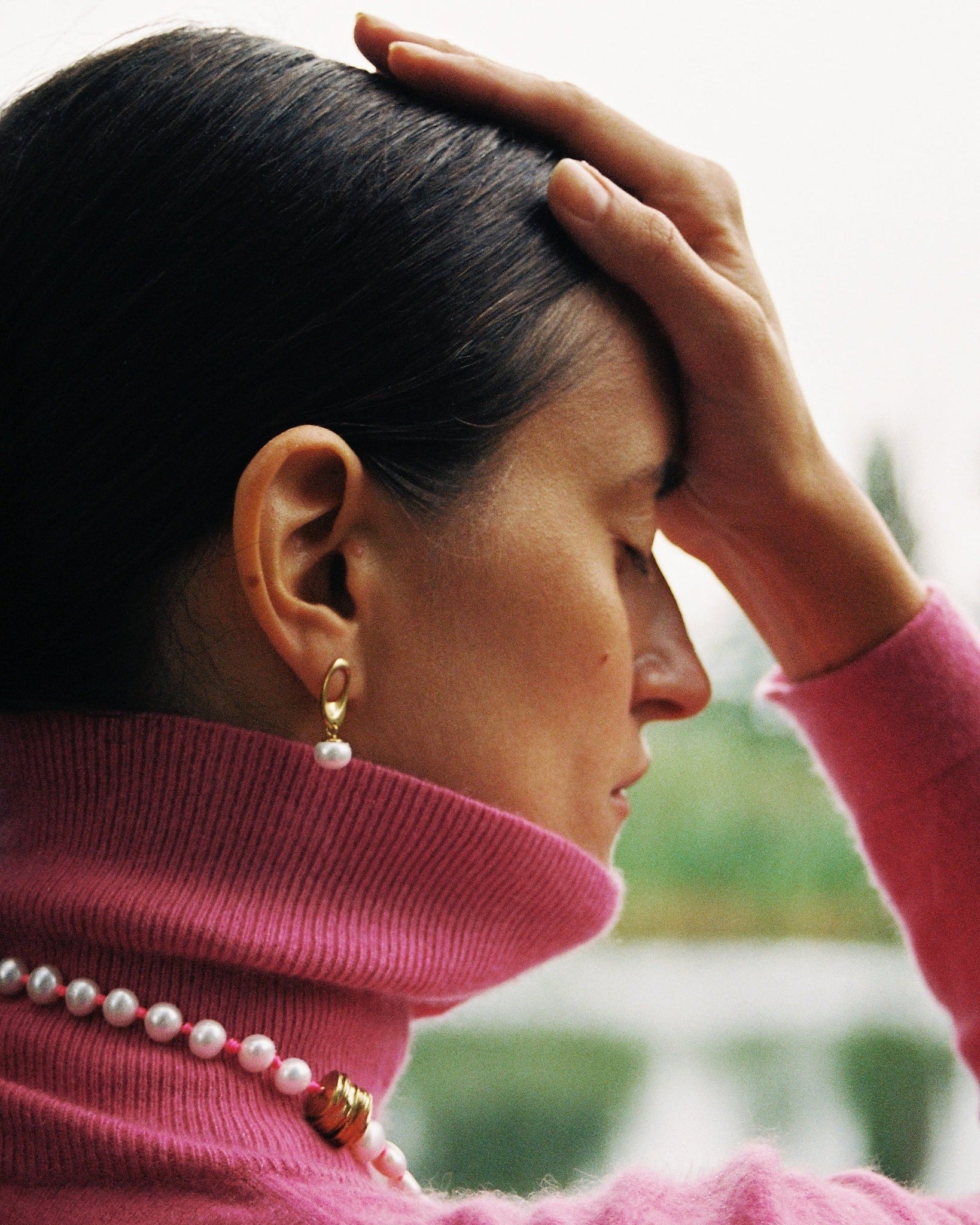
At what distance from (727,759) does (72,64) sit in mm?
877

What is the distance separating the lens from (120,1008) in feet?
2.11

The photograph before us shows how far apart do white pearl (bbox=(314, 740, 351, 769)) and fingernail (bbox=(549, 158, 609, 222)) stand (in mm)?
340

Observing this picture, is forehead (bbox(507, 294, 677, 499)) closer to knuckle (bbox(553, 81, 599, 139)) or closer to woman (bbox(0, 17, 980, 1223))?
woman (bbox(0, 17, 980, 1223))

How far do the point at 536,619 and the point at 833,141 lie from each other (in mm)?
696

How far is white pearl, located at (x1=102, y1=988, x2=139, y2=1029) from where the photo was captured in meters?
0.64

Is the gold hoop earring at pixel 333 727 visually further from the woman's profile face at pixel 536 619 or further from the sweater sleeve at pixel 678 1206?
the sweater sleeve at pixel 678 1206

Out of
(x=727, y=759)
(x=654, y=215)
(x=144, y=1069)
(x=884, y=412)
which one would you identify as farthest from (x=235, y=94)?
(x=727, y=759)

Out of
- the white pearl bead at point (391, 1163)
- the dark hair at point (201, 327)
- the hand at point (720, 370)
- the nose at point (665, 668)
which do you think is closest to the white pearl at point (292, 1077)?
the white pearl bead at point (391, 1163)

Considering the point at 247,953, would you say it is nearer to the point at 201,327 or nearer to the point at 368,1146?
the point at 368,1146

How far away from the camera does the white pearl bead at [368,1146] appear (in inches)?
Answer: 27.4

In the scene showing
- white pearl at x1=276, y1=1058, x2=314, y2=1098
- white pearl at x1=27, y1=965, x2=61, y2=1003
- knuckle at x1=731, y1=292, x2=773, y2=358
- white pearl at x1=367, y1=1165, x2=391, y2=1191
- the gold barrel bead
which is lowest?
white pearl at x1=367, y1=1165, x2=391, y2=1191

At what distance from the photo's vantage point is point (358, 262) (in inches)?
27.6

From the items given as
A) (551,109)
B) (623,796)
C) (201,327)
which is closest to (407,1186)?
(623,796)

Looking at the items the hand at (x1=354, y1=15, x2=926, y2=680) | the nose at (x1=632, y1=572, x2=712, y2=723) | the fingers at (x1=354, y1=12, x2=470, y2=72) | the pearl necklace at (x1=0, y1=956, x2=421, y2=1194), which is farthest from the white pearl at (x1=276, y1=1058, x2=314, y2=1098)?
the fingers at (x1=354, y1=12, x2=470, y2=72)
